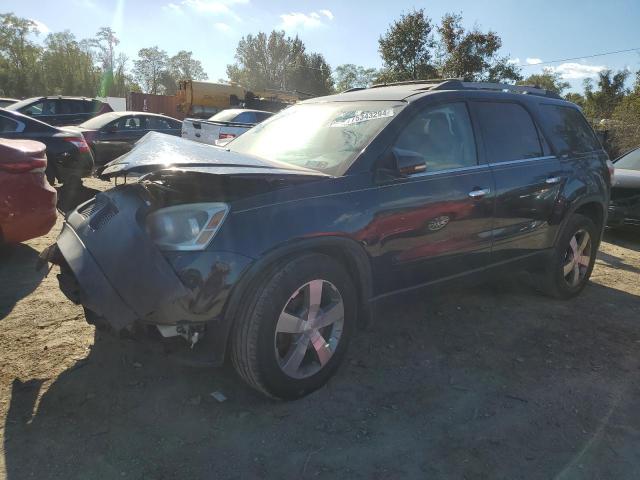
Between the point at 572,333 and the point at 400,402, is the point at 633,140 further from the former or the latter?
the point at 400,402

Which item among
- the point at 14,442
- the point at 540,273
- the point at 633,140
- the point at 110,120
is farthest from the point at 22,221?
the point at 633,140

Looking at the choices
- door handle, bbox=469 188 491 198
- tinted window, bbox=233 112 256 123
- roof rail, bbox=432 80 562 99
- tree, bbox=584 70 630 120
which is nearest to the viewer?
door handle, bbox=469 188 491 198

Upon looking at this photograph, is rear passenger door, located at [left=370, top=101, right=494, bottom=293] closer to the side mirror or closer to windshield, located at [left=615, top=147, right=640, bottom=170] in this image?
the side mirror

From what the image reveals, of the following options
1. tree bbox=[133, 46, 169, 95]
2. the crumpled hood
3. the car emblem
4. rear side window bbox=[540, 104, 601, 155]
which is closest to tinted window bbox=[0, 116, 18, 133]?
the crumpled hood

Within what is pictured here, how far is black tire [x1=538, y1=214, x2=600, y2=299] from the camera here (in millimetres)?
4434

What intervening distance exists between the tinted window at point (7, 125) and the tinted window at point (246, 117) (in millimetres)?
5726

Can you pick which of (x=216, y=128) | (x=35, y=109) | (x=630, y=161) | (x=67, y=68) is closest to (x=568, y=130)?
(x=630, y=161)

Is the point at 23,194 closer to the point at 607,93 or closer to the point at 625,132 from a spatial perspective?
the point at 625,132

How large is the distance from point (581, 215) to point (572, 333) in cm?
120

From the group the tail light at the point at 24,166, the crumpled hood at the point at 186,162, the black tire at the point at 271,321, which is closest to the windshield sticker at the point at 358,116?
the crumpled hood at the point at 186,162

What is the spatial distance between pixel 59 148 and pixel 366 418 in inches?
263

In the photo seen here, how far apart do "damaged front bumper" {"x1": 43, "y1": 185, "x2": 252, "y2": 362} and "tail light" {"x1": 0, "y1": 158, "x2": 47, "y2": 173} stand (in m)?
2.34

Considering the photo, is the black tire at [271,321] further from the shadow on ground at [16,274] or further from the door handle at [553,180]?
the door handle at [553,180]

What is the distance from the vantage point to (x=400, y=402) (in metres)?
2.91
